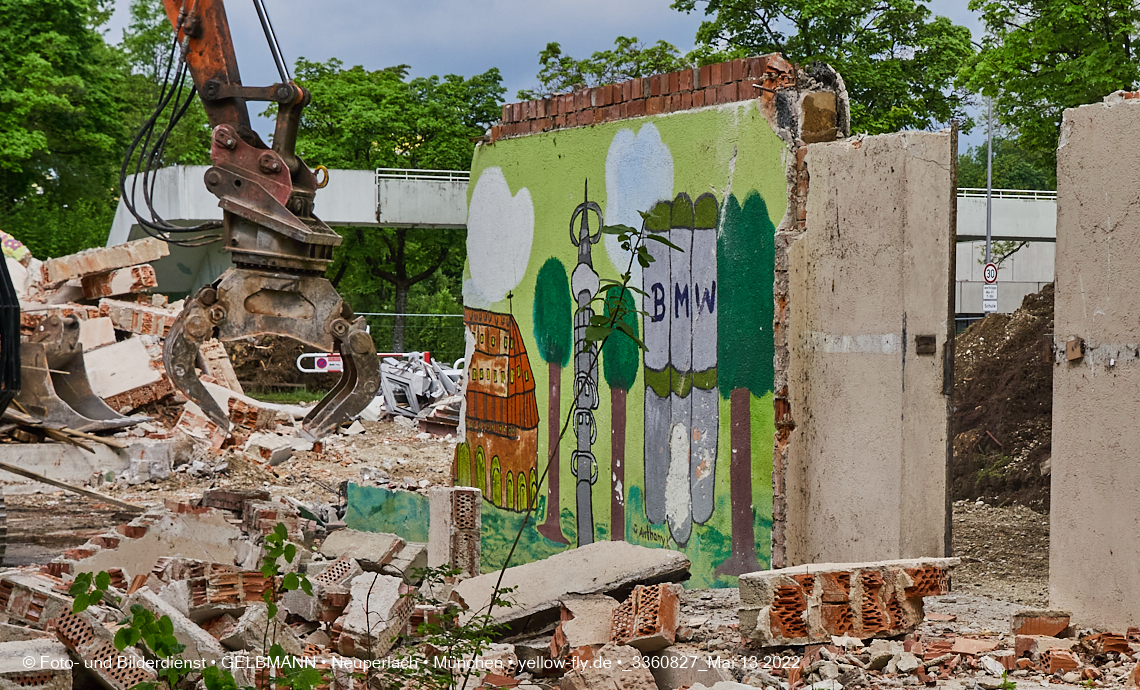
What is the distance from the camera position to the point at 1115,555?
177 inches

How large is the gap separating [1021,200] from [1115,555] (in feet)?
72.5

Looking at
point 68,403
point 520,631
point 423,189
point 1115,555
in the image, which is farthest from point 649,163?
point 423,189

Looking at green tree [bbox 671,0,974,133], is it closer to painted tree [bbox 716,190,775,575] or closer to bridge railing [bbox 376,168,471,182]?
bridge railing [bbox 376,168,471,182]

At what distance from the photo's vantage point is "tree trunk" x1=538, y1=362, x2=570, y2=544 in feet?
26.3

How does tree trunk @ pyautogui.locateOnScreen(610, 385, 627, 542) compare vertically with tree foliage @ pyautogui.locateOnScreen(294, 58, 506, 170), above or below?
below

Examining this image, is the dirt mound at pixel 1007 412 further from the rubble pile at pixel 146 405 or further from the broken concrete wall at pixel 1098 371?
the rubble pile at pixel 146 405

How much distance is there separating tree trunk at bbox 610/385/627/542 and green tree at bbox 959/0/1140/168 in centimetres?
1137

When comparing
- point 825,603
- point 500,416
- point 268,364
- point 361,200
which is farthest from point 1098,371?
point 361,200

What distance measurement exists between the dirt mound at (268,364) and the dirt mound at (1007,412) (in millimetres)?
13455

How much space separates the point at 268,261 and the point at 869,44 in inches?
868

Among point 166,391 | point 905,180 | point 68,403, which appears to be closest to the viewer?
point 905,180

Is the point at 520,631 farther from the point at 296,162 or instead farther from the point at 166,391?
the point at 166,391

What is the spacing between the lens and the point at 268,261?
654cm

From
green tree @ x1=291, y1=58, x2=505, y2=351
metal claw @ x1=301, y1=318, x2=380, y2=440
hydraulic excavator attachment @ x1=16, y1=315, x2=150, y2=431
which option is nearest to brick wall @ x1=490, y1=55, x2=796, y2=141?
metal claw @ x1=301, y1=318, x2=380, y2=440
